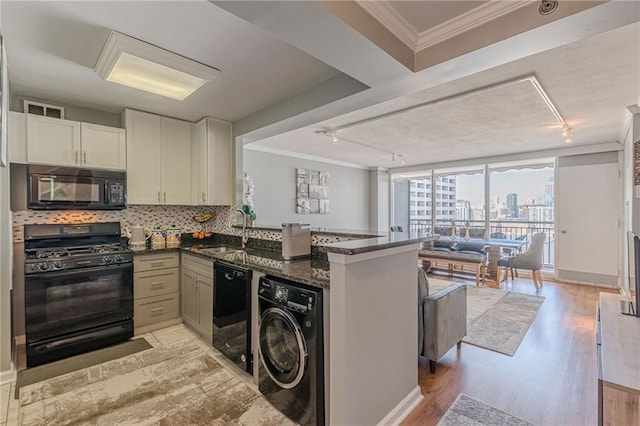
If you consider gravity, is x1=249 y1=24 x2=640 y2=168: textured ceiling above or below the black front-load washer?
above

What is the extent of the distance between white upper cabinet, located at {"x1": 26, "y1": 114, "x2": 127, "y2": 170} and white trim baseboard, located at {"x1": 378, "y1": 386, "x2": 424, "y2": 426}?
3542 millimetres

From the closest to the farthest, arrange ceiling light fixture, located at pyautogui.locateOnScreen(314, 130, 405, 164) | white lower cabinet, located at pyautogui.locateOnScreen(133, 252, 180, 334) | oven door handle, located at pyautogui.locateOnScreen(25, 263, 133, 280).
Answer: oven door handle, located at pyautogui.locateOnScreen(25, 263, 133, 280)
white lower cabinet, located at pyautogui.locateOnScreen(133, 252, 180, 334)
ceiling light fixture, located at pyautogui.locateOnScreen(314, 130, 405, 164)

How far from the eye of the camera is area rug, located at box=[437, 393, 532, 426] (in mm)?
1879

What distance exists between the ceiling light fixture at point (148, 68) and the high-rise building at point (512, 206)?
687 cm

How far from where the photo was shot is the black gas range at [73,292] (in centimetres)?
256

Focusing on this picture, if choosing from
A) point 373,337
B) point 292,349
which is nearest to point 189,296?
point 292,349

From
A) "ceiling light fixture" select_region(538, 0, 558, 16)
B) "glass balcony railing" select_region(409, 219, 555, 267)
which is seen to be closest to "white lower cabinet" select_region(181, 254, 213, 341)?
"ceiling light fixture" select_region(538, 0, 558, 16)

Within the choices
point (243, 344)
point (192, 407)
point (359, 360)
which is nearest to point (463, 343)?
point (359, 360)

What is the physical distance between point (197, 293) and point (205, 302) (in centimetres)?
22

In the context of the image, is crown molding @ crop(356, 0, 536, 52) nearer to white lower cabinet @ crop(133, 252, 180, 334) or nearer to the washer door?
the washer door

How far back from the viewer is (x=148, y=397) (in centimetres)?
213

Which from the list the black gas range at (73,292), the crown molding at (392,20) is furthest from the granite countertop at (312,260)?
the crown molding at (392,20)

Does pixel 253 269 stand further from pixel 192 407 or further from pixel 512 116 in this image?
pixel 512 116

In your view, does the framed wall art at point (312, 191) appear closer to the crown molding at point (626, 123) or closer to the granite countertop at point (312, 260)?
the granite countertop at point (312, 260)
